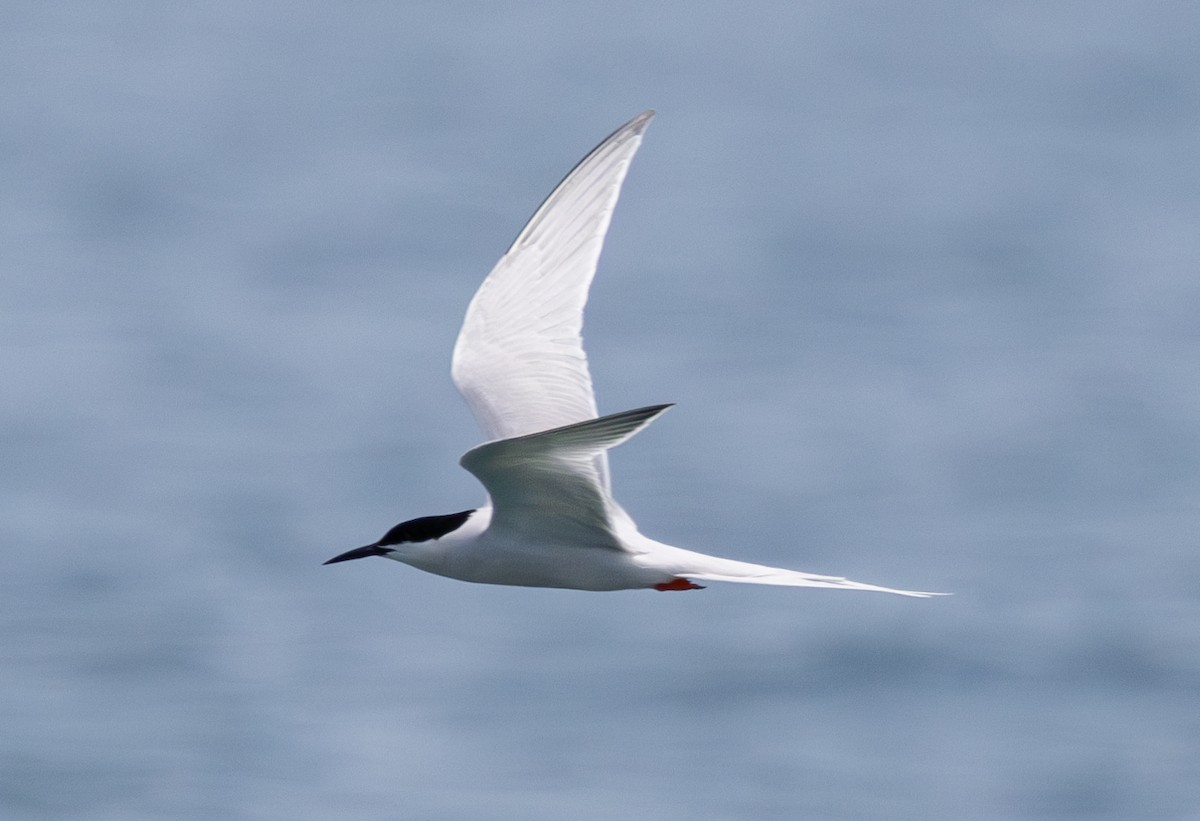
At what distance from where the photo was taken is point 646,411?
5.59 metres

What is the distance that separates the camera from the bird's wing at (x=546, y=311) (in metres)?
7.70

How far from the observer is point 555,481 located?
21.3ft

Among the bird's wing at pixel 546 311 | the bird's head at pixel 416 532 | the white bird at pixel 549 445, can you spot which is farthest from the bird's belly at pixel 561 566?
the bird's wing at pixel 546 311

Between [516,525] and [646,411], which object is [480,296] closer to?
[516,525]

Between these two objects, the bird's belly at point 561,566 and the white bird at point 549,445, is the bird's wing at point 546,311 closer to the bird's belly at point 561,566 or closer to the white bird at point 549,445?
the white bird at point 549,445

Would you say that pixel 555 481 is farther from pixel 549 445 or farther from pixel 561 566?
pixel 561 566

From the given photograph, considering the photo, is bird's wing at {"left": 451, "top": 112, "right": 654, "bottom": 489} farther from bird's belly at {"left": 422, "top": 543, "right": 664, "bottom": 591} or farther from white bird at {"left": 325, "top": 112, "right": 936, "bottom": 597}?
bird's belly at {"left": 422, "top": 543, "right": 664, "bottom": 591}

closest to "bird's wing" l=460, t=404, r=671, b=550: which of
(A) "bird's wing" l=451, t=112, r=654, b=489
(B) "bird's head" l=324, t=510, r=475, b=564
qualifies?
(B) "bird's head" l=324, t=510, r=475, b=564

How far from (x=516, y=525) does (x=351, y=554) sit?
0.84 meters

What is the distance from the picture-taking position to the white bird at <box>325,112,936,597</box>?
20.9 feet

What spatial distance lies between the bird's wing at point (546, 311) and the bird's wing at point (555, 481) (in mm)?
844

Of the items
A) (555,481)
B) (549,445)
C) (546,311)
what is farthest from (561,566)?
(546,311)

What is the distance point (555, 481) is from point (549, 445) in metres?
0.38

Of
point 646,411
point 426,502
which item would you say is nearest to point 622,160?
point 646,411
